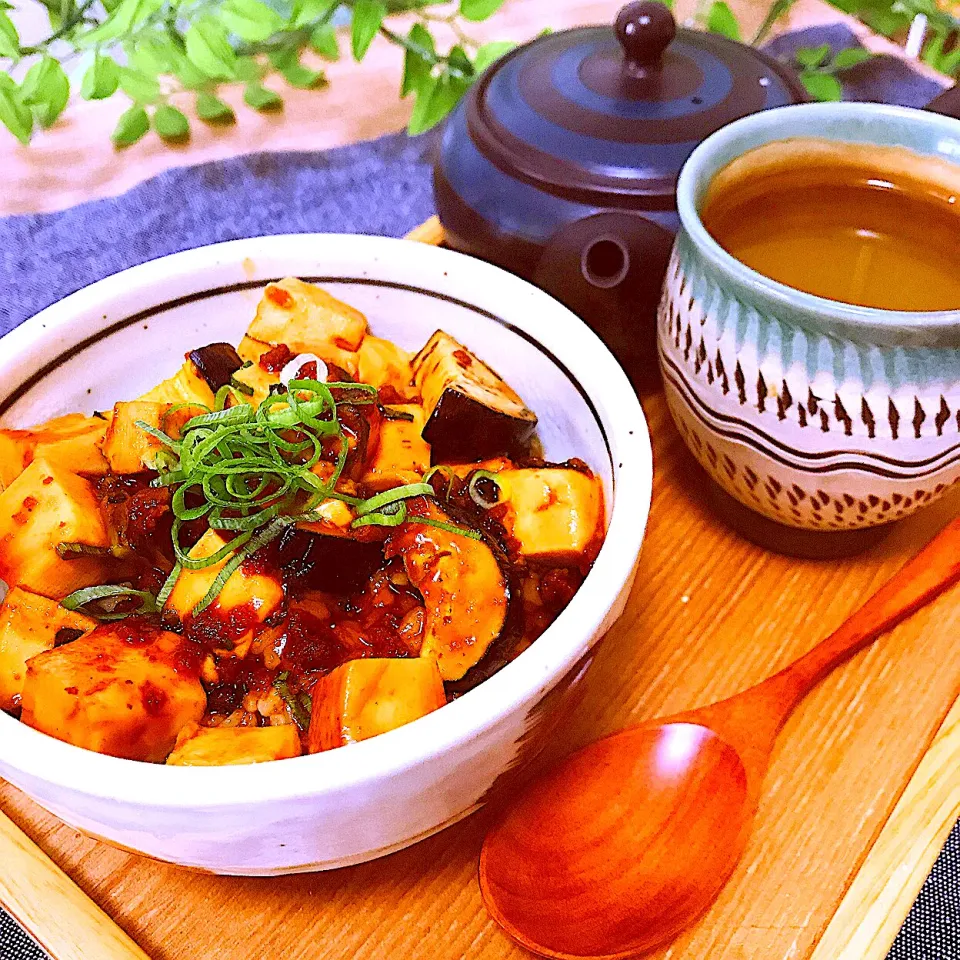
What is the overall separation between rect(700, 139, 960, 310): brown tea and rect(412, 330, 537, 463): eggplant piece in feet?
1.13

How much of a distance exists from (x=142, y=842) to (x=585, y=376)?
0.69 metres

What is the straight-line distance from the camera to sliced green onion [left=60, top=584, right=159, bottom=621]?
1030mm

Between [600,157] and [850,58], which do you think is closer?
[600,157]

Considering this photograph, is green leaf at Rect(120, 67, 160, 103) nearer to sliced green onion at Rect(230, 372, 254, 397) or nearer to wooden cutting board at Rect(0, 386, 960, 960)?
sliced green onion at Rect(230, 372, 254, 397)

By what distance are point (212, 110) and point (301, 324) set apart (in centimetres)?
126

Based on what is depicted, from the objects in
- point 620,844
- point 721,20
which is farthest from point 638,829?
point 721,20

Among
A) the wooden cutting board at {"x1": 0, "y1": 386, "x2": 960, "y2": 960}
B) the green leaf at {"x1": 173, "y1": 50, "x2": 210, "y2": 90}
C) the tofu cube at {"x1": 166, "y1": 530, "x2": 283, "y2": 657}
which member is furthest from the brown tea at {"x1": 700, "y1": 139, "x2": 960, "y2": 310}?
the green leaf at {"x1": 173, "y1": 50, "x2": 210, "y2": 90}

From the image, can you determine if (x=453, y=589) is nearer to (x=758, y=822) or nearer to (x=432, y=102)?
(x=758, y=822)

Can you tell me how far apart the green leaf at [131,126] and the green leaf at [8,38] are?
38 centimetres

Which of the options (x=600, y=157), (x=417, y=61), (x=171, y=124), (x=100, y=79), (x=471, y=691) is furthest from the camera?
(x=171, y=124)

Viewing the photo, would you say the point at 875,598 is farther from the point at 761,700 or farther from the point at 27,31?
the point at 27,31

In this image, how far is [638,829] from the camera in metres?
1.03

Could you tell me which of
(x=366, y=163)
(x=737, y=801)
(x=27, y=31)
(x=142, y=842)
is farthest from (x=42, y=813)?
(x=27, y=31)

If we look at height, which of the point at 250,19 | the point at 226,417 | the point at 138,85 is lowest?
the point at 138,85
